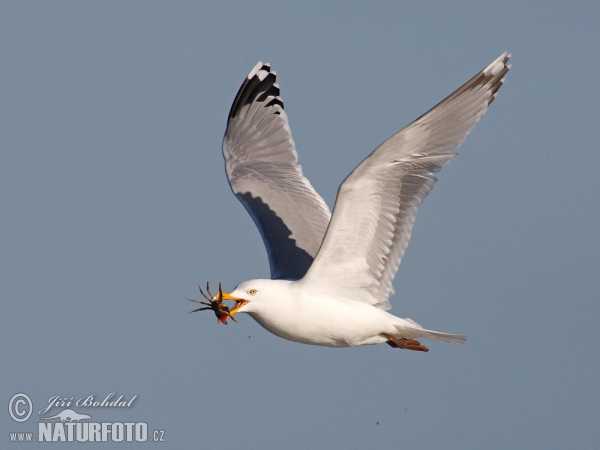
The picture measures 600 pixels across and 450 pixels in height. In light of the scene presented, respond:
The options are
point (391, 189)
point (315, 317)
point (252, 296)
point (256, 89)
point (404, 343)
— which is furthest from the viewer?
point (256, 89)

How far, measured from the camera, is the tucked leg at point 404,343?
10913 mm

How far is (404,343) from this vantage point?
11000mm

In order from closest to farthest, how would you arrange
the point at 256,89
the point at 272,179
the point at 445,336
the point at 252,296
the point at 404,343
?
1. the point at 252,296
2. the point at 445,336
3. the point at 404,343
4. the point at 272,179
5. the point at 256,89

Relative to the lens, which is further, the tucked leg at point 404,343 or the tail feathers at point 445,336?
the tucked leg at point 404,343

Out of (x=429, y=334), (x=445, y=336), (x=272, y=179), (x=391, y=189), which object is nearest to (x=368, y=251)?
(x=391, y=189)

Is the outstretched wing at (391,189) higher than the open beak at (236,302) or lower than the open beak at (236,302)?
higher

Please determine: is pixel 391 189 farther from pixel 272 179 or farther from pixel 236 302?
pixel 272 179

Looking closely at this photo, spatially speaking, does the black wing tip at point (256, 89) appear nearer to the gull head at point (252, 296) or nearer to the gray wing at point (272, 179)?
the gray wing at point (272, 179)


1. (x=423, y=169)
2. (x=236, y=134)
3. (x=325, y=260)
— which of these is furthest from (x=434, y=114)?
(x=236, y=134)

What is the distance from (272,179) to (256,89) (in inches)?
55.3

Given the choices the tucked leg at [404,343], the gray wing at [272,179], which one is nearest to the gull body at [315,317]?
the tucked leg at [404,343]

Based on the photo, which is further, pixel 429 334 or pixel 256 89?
pixel 256 89

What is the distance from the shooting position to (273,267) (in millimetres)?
11758

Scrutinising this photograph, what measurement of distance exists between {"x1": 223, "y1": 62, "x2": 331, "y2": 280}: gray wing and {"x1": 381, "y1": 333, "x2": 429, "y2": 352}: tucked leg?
4.31ft
